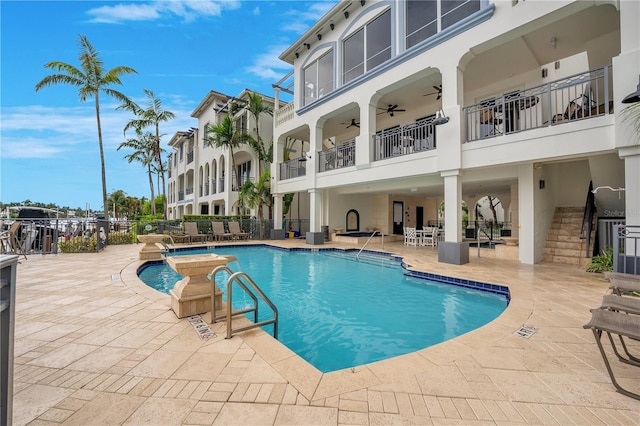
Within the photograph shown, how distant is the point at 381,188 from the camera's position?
13.0 meters

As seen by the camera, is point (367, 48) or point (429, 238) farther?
point (429, 238)

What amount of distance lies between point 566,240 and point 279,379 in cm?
1017

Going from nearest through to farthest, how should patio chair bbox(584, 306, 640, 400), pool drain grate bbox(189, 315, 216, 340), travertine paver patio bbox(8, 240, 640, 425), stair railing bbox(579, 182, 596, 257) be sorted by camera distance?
1. travertine paver patio bbox(8, 240, 640, 425)
2. patio chair bbox(584, 306, 640, 400)
3. pool drain grate bbox(189, 315, 216, 340)
4. stair railing bbox(579, 182, 596, 257)

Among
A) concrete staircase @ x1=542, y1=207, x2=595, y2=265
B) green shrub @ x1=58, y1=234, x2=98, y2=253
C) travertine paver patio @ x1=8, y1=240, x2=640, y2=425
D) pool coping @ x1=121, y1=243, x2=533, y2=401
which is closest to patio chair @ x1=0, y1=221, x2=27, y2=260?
green shrub @ x1=58, y1=234, x2=98, y2=253

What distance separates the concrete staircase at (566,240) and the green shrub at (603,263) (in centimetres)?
92

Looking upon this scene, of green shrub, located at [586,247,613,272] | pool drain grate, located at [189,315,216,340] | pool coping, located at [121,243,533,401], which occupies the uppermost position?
green shrub, located at [586,247,613,272]

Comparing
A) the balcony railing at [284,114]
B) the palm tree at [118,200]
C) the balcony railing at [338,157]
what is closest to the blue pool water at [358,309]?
the balcony railing at [338,157]

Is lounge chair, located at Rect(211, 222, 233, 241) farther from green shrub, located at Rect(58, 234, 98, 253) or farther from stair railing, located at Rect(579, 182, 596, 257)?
stair railing, located at Rect(579, 182, 596, 257)

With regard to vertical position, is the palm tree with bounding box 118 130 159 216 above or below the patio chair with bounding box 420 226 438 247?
above

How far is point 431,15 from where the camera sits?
9.22 meters

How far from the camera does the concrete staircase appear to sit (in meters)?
8.24

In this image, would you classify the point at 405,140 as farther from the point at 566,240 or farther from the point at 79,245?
the point at 79,245

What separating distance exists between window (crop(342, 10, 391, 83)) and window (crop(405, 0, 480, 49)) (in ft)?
3.36

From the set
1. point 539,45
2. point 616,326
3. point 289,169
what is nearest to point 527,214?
point 539,45
